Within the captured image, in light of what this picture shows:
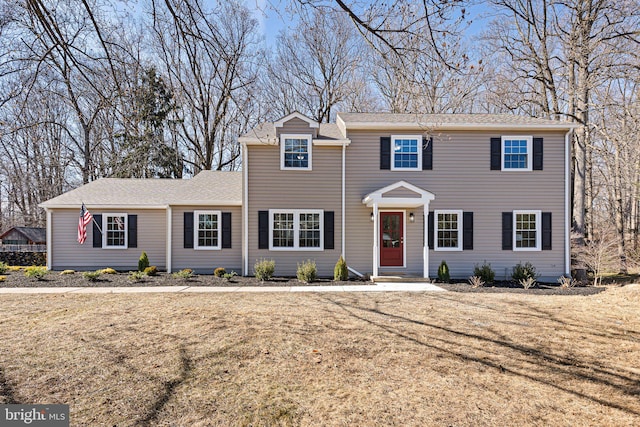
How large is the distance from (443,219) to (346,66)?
1143 cm

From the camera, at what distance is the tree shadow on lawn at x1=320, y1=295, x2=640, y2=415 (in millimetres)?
4086

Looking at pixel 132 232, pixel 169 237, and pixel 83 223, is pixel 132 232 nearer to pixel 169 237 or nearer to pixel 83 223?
pixel 83 223

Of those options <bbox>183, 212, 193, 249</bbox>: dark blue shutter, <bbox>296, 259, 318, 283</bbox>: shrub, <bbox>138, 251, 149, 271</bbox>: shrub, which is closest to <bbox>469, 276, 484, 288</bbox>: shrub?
<bbox>296, 259, 318, 283</bbox>: shrub

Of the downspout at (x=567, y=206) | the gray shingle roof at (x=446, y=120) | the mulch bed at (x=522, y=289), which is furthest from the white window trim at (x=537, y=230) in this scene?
the gray shingle roof at (x=446, y=120)

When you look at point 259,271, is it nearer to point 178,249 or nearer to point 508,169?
point 178,249

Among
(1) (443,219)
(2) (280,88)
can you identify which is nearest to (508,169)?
(1) (443,219)

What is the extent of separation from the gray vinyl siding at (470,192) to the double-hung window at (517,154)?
0.89 ft

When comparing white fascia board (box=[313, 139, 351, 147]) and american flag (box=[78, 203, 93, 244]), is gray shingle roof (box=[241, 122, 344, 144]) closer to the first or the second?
white fascia board (box=[313, 139, 351, 147])

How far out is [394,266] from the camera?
13031mm

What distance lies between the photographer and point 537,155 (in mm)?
12852

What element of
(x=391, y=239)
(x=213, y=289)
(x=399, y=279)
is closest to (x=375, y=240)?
(x=391, y=239)

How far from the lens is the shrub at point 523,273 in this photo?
11898mm

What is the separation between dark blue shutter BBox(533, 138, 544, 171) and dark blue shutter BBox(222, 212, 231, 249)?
11.3 m

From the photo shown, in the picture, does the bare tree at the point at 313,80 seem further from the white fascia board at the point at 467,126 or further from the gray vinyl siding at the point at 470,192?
the gray vinyl siding at the point at 470,192
